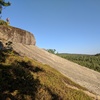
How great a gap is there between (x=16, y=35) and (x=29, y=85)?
1208 centimetres

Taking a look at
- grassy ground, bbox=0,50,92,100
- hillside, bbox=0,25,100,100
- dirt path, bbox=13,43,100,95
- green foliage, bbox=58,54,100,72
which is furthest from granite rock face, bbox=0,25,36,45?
green foliage, bbox=58,54,100,72

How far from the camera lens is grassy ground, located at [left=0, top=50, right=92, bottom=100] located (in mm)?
8828

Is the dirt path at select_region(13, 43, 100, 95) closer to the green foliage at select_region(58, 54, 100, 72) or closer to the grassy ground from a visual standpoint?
the grassy ground

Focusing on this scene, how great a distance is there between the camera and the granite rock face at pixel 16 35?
19.0 meters

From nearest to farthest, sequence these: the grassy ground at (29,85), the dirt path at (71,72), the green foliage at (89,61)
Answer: the grassy ground at (29,85), the dirt path at (71,72), the green foliage at (89,61)

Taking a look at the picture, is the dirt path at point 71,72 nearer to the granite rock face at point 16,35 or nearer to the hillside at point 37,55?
the hillside at point 37,55

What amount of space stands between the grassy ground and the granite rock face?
738cm

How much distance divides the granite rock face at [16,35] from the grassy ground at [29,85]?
738cm

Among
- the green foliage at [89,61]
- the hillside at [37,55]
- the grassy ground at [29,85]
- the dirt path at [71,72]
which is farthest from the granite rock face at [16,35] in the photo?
the green foliage at [89,61]

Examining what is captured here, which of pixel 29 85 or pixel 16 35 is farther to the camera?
pixel 16 35

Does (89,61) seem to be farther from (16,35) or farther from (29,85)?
(29,85)

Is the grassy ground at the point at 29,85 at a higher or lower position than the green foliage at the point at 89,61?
higher

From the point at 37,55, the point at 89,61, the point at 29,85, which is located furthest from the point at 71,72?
the point at 89,61

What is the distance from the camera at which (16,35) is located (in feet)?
67.7
